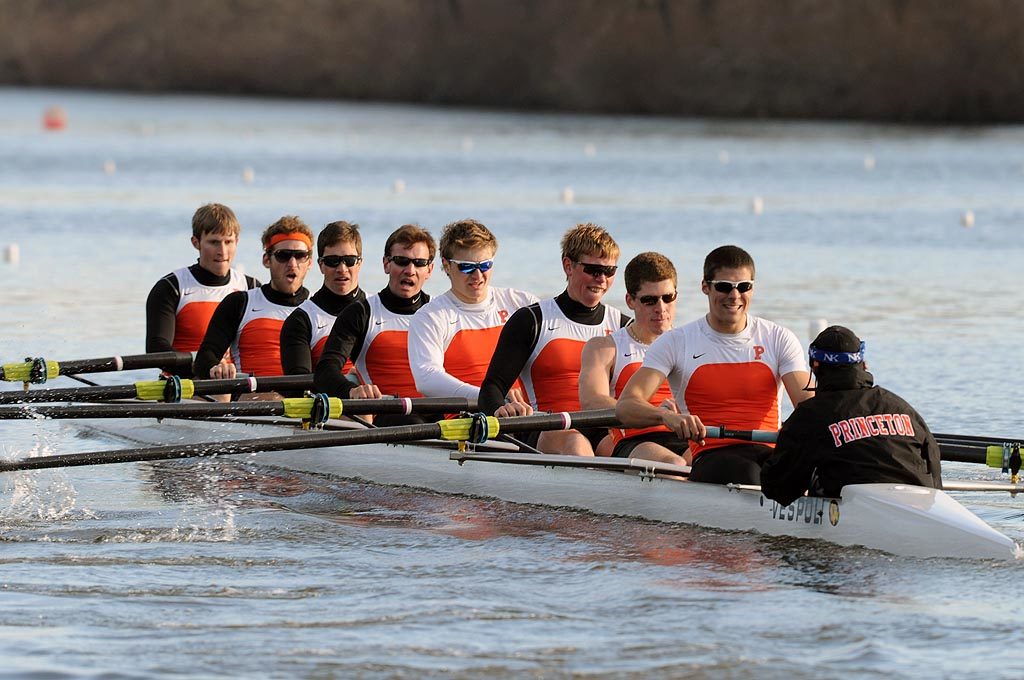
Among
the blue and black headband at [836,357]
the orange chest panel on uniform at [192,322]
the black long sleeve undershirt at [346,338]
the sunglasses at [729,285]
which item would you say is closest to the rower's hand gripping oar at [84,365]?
the orange chest panel on uniform at [192,322]

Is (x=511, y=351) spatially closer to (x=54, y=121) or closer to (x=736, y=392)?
(x=736, y=392)

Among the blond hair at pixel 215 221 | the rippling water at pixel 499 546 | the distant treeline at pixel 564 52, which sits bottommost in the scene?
the rippling water at pixel 499 546

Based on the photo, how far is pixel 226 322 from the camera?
1087 cm

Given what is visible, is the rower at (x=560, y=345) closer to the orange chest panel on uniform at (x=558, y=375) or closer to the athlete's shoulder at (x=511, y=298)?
the orange chest panel on uniform at (x=558, y=375)

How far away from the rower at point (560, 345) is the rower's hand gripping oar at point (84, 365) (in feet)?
9.33

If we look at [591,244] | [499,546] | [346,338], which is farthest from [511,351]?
[346,338]

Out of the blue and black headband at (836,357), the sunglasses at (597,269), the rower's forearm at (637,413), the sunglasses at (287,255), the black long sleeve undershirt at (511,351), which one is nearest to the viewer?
the blue and black headband at (836,357)

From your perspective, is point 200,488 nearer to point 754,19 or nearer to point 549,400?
point 549,400

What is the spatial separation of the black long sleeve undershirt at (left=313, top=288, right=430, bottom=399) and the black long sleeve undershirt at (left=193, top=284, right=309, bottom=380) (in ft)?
3.17

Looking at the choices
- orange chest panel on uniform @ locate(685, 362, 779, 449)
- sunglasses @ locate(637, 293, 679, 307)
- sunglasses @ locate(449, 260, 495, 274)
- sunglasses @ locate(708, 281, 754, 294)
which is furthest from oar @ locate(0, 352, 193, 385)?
sunglasses @ locate(708, 281, 754, 294)

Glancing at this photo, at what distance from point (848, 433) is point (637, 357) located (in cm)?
172

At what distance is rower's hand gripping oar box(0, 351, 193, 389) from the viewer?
10881mm

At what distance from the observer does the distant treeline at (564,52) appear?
58.2 meters

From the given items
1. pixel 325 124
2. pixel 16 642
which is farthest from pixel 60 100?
pixel 16 642
